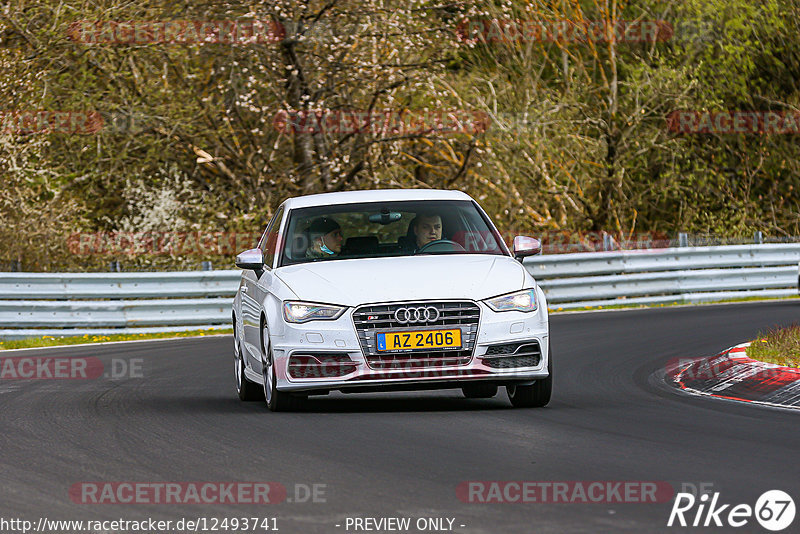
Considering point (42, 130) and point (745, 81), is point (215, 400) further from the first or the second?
point (745, 81)

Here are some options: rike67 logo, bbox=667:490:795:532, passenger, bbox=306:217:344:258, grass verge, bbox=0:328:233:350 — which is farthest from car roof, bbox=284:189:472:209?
grass verge, bbox=0:328:233:350

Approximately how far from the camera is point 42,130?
1086 inches

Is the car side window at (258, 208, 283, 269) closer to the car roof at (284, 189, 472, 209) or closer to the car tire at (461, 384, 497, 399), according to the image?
the car roof at (284, 189, 472, 209)

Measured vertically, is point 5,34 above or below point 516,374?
above

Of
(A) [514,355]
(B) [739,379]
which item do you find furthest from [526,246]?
(B) [739,379]

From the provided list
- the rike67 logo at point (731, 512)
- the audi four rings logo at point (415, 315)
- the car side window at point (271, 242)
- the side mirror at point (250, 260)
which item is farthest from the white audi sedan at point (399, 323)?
the rike67 logo at point (731, 512)

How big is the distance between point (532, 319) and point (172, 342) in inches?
406

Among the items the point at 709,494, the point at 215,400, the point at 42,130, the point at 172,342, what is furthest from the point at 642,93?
the point at 709,494

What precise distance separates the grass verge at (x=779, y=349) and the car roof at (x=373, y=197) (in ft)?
11.0

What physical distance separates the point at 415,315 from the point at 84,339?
463 inches

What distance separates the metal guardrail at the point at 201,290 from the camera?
21.6m

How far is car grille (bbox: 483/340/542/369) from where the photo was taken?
10.9 meters

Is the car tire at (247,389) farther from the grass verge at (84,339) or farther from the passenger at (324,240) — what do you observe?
the grass verge at (84,339)

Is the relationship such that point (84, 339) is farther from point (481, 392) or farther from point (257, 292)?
point (481, 392)
